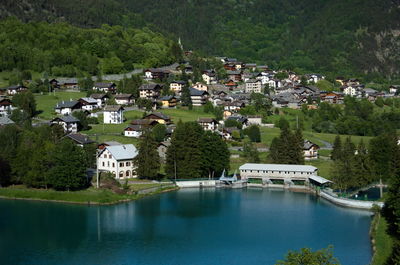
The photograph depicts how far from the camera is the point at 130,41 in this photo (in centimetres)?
11244

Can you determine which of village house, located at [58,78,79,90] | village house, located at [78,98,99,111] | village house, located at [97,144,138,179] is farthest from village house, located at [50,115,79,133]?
village house, located at [58,78,79,90]

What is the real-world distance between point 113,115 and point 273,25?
→ 4348 inches

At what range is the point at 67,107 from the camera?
70875mm

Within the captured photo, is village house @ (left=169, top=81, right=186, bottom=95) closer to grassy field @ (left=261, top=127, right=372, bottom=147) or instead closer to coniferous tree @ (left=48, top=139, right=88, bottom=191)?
grassy field @ (left=261, top=127, right=372, bottom=147)

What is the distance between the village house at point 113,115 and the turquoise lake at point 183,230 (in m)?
23.9

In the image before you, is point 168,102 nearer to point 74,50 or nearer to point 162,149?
point 162,149

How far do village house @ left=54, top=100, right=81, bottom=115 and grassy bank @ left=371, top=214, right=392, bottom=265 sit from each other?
43.0 meters

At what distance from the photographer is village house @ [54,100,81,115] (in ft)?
232

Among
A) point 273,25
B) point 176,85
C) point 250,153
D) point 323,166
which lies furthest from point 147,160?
point 273,25

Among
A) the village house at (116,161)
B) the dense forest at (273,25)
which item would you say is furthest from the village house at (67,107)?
the dense forest at (273,25)

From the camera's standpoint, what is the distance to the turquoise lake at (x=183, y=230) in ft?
103

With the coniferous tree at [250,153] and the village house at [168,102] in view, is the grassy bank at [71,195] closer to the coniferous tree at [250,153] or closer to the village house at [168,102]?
the coniferous tree at [250,153]

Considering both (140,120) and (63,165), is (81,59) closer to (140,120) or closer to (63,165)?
(140,120)

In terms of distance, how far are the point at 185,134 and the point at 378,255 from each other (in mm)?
23404
